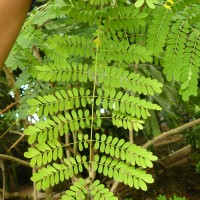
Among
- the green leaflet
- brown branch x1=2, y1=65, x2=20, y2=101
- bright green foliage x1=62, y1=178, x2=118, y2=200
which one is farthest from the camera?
brown branch x1=2, y1=65, x2=20, y2=101

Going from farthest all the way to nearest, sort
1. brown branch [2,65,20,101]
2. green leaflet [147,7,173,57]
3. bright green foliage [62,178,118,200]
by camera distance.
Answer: brown branch [2,65,20,101]
green leaflet [147,7,173,57]
bright green foliage [62,178,118,200]

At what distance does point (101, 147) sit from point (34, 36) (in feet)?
1.83

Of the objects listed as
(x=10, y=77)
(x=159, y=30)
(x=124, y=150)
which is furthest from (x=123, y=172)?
(x=10, y=77)

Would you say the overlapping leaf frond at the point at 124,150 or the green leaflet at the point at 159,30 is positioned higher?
the green leaflet at the point at 159,30

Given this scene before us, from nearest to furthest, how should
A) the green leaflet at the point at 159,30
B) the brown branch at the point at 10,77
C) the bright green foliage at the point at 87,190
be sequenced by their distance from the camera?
the bright green foliage at the point at 87,190
the green leaflet at the point at 159,30
the brown branch at the point at 10,77

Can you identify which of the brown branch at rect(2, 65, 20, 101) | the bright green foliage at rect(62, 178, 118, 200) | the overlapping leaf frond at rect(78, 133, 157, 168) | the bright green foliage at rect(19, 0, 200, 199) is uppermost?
the bright green foliage at rect(19, 0, 200, 199)

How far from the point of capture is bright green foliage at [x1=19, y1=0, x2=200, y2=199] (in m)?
0.97

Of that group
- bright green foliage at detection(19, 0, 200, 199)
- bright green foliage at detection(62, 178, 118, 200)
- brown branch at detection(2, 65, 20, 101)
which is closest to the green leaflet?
bright green foliage at detection(19, 0, 200, 199)

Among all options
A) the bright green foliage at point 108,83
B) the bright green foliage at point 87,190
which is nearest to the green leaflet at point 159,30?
the bright green foliage at point 108,83

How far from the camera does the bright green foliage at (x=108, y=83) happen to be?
97 centimetres

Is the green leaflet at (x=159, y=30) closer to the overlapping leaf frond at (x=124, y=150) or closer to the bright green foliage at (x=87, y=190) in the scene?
the overlapping leaf frond at (x=124, y=150)

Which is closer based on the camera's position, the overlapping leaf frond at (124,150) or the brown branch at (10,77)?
the overlapping leaf frond at (124,150)

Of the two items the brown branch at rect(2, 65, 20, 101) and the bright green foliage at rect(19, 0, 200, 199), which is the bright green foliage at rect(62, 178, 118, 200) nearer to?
the bright green foliage at rect(19, 0, 200, 199)

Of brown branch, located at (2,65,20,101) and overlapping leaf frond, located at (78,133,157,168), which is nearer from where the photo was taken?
overlapping leaf frond, located at (78,133,157,168)
